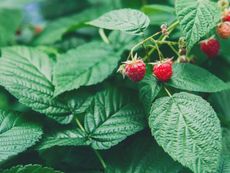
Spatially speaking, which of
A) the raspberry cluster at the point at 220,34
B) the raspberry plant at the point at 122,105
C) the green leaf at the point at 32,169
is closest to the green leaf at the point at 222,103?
the raspberry plant at the point at 122,105

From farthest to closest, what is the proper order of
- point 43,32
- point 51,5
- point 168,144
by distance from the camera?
point 51,5 < point 43,32 < point 168,144

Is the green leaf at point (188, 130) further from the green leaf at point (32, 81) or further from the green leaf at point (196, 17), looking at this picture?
the green leaf at point (32, 81)

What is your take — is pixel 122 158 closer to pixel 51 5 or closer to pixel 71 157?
pixel 71 157

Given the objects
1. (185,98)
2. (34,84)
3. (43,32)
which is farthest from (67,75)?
(43,32)

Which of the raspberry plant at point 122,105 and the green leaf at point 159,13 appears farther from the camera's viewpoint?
the green leaf at point 159,13

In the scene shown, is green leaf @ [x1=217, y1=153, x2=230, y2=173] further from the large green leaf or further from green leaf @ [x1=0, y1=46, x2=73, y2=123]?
green leaf @ [x1=0, y1=46, x2=73, y2=123]

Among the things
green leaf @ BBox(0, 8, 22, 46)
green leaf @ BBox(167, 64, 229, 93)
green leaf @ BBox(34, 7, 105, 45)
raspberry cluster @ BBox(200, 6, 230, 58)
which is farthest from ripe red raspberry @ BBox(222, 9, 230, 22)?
green leaf @ BBox(0, 8, 22, 46)
